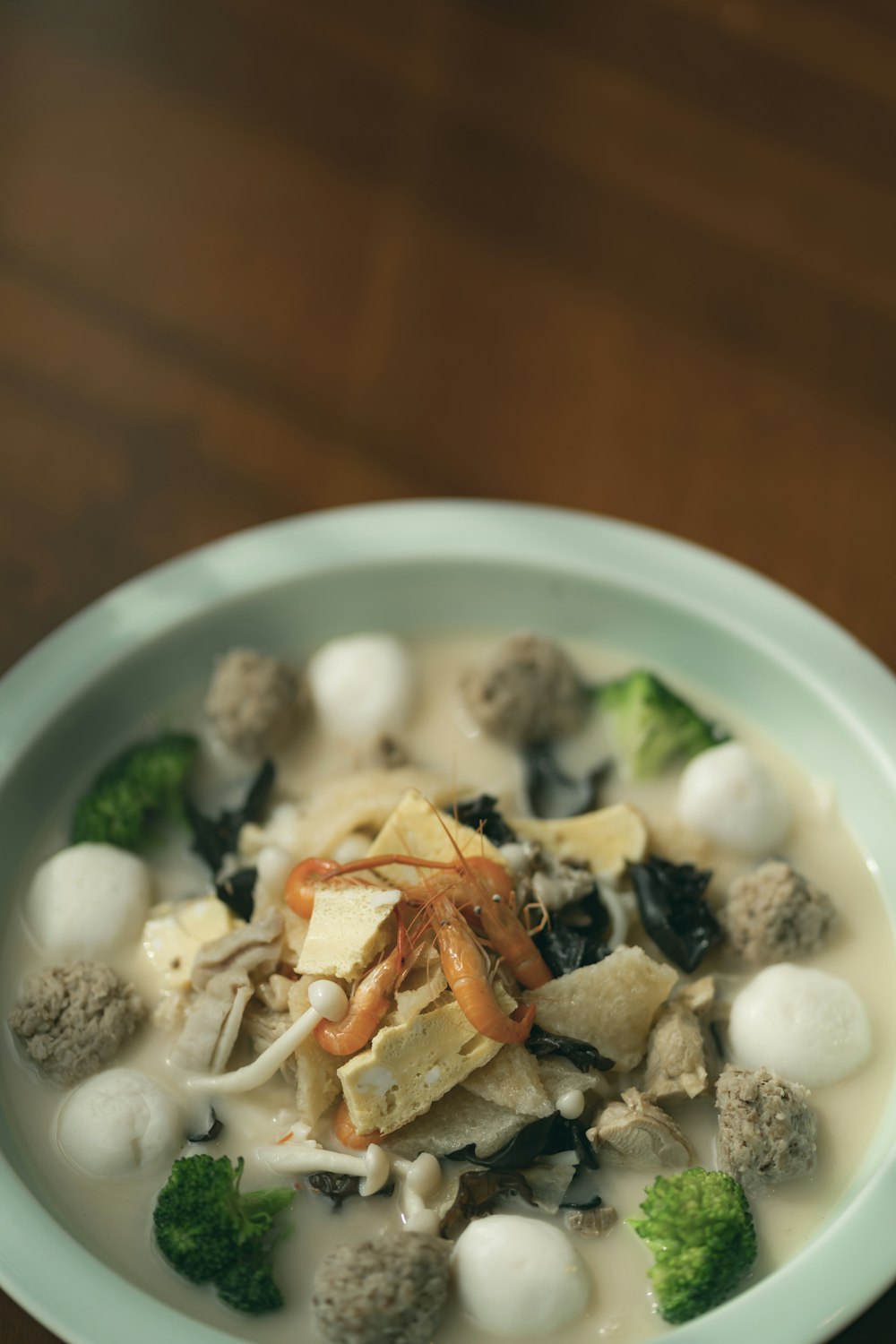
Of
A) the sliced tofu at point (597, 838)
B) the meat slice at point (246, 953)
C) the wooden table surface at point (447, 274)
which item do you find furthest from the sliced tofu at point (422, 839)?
the wooden table surface at point (447, 274)

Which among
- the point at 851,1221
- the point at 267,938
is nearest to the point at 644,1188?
the point at 851,1221

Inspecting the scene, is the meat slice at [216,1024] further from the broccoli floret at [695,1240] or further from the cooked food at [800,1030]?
the cooked food at [800,1030]

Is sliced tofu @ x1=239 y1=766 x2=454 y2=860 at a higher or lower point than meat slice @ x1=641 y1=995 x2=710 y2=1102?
lower

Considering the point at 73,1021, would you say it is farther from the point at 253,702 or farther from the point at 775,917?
the point at 775,917

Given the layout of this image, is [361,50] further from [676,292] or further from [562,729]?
[562,729]

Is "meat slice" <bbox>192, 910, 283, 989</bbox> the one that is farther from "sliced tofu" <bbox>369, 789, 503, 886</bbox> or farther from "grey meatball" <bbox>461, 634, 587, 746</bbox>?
"grey meatball" <bbox>461, 634, 587, 746</bbox>

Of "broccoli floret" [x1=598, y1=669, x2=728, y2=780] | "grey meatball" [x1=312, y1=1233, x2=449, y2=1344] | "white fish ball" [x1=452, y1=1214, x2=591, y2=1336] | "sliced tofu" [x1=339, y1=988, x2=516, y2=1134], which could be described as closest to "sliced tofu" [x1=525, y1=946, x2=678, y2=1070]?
"sliced tofu" [x1=339, y1=988, x2=516, y2=1134]
